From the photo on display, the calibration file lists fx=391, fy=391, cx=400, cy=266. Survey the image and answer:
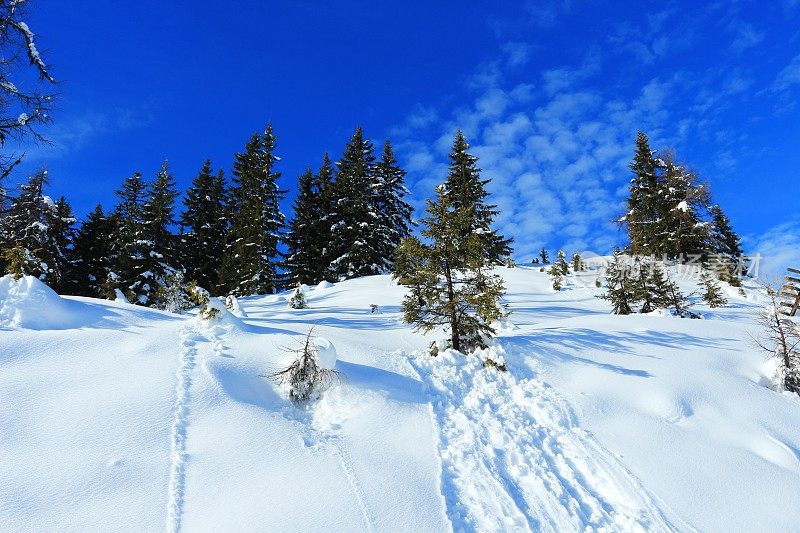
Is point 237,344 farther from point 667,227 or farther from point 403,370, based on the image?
point 667,227

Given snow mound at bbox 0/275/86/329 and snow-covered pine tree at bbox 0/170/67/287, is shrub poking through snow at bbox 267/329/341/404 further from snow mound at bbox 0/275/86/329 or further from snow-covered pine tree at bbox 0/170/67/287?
snow-covered pine tree at bbox 0/170/67/287

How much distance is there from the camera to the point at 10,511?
3736mm

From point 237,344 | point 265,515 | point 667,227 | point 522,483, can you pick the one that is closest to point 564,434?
point 522,483

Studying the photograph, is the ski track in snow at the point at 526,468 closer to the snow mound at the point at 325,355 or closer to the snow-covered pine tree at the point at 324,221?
the snow mound at the point at 325,355

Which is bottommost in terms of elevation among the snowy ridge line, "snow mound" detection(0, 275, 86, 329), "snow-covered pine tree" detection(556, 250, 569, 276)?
the snowy ridge line

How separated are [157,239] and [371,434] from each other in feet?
86.5

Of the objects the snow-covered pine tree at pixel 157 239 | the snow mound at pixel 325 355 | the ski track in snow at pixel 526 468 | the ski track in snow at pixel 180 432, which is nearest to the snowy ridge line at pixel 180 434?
the ski track in snow at pixel 180 432

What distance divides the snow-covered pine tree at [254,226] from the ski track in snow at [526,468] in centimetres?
1914

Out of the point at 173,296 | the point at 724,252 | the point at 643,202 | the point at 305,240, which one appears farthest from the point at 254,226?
the point at 724,252

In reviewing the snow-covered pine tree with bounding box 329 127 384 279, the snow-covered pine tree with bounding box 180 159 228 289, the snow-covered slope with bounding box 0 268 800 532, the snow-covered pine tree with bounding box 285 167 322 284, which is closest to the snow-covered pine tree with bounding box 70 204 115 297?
the snow-covered pine tree with bounding box 180 159 228 289

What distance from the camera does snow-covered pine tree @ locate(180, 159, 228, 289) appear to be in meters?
31.3

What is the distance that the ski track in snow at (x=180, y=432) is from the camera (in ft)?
13.4

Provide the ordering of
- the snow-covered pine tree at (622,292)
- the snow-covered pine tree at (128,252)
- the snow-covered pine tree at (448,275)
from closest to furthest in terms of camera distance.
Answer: the snow-covered pine tree at (448,275) → the snow-covered pine tree at (622,292) → the snow-covered pine tree at (128,252)

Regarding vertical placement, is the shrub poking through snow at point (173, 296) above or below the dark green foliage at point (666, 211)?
below
